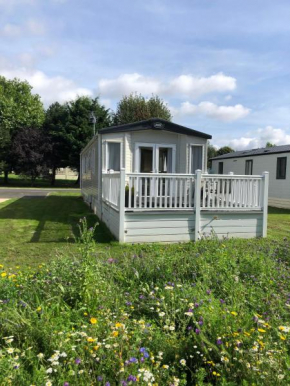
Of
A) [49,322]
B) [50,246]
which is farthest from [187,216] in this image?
[49,322]

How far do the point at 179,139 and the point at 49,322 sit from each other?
27.2 feet

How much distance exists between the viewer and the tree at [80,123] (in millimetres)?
29375

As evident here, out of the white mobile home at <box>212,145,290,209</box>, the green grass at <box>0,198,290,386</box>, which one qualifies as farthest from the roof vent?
the white mobile home at <box>212,145,290,209</box>

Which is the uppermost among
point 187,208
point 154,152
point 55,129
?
point 55,129

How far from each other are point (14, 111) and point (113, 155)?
28.7 m

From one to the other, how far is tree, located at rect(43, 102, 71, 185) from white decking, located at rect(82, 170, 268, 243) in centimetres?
2424

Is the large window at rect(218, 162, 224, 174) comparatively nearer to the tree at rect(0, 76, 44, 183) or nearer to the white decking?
the white decking

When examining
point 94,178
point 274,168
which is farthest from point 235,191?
point 274,168

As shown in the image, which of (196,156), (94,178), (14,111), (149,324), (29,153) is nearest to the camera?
(149,324)

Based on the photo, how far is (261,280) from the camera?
3650 mm

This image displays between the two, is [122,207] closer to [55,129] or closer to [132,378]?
[132,378]

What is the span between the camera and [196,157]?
10.1 metres

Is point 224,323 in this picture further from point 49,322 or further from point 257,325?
point 49,322

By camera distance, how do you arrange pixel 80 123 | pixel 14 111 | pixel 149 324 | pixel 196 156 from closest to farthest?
pixel 149 324 < pixel 196 156 < pixel 80 123 < pixel 14 111
